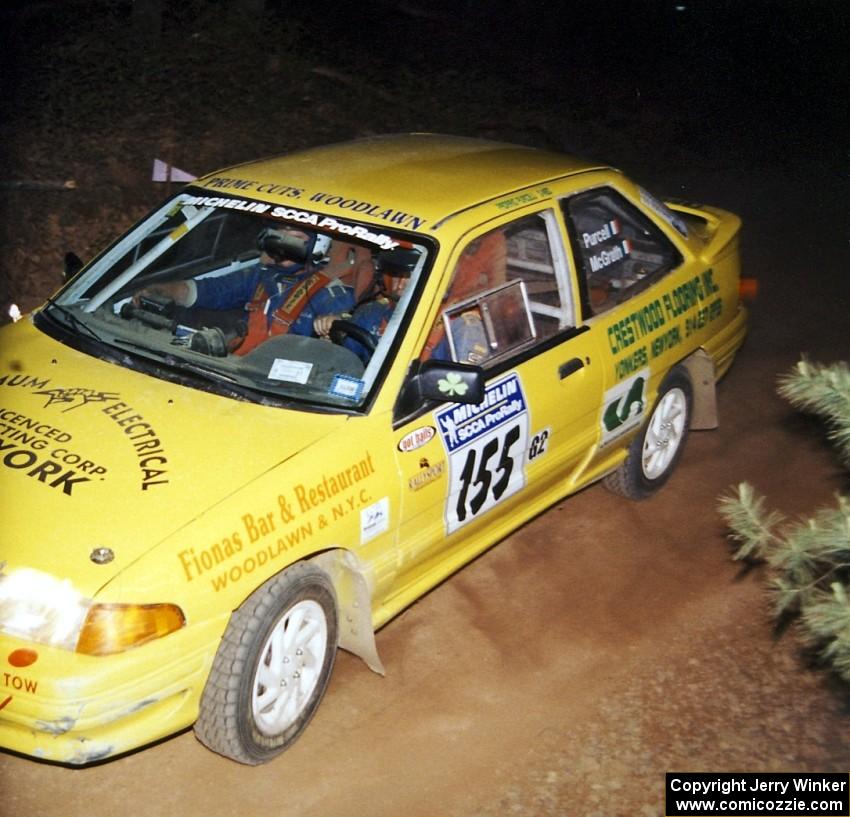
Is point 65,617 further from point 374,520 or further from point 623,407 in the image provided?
point 623,407

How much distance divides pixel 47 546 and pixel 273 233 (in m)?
2.15

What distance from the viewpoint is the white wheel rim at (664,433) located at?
599 centimetres

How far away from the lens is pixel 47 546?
3609 millimetres

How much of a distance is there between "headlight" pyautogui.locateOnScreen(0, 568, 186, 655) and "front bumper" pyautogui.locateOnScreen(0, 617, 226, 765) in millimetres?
30

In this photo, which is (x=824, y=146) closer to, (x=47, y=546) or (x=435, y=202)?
(x=435, y=202)

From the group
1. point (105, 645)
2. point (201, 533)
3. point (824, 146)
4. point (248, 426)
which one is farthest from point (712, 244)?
point (824, 146)

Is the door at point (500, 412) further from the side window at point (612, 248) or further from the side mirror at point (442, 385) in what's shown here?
the side window at point (612, 248)

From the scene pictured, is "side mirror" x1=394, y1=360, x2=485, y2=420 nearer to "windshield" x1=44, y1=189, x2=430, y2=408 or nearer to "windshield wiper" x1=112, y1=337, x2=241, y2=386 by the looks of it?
"windshield" x1=44, y1=189, x2=430, y2=408

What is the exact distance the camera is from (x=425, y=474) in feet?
14.3

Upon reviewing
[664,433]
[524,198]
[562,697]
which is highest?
[524,198]

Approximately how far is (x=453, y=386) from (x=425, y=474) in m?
0.37

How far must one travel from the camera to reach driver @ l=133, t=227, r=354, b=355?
16.5ft

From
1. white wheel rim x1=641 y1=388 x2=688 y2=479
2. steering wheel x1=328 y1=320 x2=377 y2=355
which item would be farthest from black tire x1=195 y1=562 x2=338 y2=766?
white wheel rim x1=641 y1=388 x2=688 y2=479

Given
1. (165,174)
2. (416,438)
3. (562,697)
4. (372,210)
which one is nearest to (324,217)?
(372,210)
